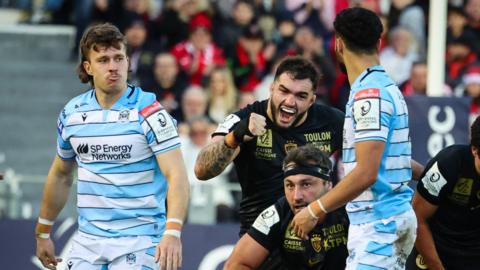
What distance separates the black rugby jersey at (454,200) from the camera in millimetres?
7652

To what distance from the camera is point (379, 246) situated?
6773 mm

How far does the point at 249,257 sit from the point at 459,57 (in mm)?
8372

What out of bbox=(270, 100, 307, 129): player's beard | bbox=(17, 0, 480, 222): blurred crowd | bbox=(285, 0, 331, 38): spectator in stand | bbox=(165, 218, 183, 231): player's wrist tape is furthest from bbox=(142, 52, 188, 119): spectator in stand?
bbox=(165, 218, 183, 231): player's wrist tape

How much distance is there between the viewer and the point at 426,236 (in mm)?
7660

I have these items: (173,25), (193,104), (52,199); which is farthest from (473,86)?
(52,199)

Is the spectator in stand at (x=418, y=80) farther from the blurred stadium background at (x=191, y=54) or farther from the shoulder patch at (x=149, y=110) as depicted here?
the shoulder patch at (x=149, y=110)

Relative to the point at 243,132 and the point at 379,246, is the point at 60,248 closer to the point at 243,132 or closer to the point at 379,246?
the point at 243,132

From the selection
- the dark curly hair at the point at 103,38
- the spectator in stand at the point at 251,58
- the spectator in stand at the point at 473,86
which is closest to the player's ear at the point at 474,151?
the dark curly hair at the point at 103,38

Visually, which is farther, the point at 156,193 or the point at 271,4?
the point at 271,4

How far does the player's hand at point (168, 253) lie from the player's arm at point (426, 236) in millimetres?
1646

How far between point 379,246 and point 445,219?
4.16 feet

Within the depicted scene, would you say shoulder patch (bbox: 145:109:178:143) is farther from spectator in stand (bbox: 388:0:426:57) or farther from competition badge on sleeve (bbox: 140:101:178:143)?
spectator in stand (bbox: 388:0:426:57)

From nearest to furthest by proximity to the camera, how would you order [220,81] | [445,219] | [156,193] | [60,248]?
1. [156,193]
2. [445,219]
3. [60,248]
4. [220,81]

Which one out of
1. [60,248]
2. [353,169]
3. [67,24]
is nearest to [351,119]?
[353,169]
